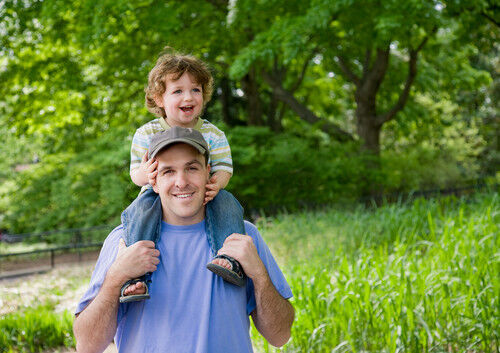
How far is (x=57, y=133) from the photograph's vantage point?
15523mm

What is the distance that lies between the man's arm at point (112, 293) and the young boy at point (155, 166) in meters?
0.04

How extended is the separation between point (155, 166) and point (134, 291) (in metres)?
0.43

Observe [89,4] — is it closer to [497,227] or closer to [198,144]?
[497,227]

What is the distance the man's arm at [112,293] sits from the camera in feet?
5.28

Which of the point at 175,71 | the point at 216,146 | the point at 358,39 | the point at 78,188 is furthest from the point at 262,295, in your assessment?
the point at 358,39

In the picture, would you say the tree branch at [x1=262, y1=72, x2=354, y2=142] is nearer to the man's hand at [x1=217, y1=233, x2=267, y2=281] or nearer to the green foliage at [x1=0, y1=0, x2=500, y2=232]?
the green foliage at [x1=0, y1=0, x2=500, y2=232]

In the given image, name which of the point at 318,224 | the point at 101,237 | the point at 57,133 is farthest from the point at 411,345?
the point at 57,133

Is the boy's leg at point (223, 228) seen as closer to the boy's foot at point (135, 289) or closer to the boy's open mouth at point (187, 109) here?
the boy's foot at point (135, 289)

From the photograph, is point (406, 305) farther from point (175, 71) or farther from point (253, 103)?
point (253, 103)

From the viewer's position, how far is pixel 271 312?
176cm

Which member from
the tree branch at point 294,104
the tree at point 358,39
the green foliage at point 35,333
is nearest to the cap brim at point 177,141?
the green foliage at point 35,333

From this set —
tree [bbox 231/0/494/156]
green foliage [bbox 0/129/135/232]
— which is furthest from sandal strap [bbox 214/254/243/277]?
green foliage [bbox 0/129/135/232]

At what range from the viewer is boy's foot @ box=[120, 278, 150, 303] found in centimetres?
158

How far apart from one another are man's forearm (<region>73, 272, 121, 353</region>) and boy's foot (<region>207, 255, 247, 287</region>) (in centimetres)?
31
